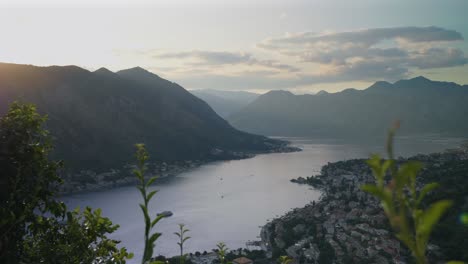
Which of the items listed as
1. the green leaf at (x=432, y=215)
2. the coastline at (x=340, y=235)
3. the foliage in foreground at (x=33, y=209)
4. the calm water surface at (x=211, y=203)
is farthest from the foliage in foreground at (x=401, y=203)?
the calm water surface at (x=211, y=203)

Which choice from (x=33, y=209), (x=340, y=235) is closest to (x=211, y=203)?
(x=340, y=235)

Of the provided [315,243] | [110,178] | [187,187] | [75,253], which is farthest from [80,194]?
[75,253]

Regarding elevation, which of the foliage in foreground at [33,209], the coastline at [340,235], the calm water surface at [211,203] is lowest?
the calm water surface at [211,203]

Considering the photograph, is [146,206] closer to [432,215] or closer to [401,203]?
[401,203]

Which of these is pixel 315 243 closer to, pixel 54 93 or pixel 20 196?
pixel 20 196

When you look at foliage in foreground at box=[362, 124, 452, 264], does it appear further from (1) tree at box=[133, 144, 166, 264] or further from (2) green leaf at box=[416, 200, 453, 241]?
(1) tree at box=[133, 144, 166, 264]

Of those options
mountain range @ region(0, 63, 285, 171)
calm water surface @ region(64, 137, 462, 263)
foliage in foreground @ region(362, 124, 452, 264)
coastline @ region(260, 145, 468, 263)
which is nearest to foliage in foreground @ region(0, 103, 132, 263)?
foliage in foreground @ region(362, 124, 452, 264)

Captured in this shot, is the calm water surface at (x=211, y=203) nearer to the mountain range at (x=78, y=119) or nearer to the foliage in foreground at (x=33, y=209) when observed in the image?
the mountain range at (x=78, y=119)
